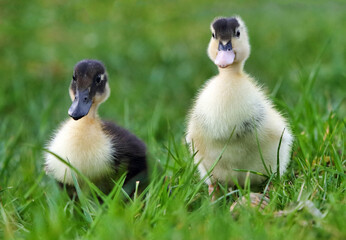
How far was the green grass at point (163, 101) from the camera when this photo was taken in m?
2.78

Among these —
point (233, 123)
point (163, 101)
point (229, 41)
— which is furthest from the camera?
point (163, 101)

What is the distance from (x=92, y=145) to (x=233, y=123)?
3.04ft

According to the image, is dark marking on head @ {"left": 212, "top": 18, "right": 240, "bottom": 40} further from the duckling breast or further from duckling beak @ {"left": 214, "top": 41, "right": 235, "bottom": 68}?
the duckling breast

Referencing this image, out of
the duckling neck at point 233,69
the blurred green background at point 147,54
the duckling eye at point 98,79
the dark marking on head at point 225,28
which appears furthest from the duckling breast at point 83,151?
the dark marking on head at point 225,28

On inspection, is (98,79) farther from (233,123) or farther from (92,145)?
(233,123)

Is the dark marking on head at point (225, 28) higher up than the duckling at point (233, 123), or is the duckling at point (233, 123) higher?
the dark marking on head at point (225, 28)

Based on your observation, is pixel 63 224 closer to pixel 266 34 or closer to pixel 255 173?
pixel 255 173

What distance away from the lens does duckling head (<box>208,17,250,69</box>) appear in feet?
11.4

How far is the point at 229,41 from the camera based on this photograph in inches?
138

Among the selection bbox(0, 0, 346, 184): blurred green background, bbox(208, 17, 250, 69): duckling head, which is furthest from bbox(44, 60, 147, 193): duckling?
bbox(208, 17, 250, 69): duckling head

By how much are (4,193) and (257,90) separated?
1.72m

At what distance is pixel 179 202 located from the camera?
2920 mm

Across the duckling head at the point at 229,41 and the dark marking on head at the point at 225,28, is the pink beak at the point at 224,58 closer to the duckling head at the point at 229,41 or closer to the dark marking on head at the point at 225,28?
the duckling head at the point at 229,41

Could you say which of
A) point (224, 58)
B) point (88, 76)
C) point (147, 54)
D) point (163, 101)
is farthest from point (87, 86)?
point (147, 54)
